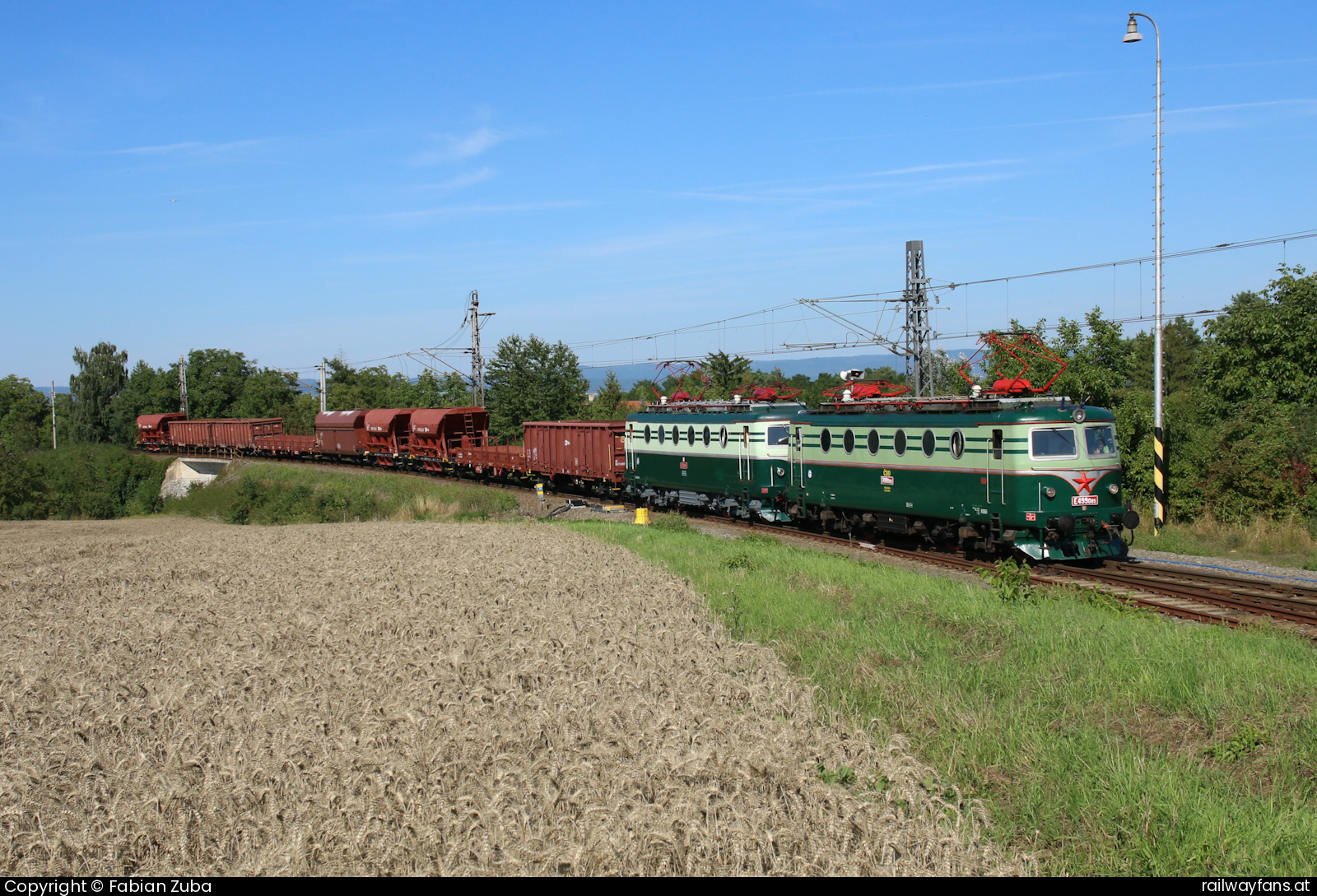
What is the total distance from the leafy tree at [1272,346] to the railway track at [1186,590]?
13718mm

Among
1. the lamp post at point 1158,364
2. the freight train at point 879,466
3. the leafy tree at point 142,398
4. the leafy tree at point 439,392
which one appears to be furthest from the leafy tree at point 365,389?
the lamp post at point 1158,364

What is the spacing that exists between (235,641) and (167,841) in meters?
5.13

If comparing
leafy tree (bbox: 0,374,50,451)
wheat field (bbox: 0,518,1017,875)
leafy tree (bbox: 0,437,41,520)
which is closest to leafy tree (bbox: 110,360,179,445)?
leafy tree (bbox: 0,374,50,451)

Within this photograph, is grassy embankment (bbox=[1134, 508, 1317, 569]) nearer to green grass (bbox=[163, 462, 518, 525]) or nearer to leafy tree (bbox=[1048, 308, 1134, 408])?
leafy tree (bbox=[1048, 308, 1134, 408])

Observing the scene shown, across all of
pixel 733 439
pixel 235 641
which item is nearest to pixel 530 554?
pixel 235 641

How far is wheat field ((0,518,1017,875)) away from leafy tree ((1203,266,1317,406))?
1020 inches

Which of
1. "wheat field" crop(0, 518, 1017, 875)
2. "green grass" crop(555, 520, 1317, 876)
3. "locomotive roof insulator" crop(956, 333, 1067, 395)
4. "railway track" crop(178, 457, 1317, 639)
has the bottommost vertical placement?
"railway track" crop(178, 457, 1317, 639)

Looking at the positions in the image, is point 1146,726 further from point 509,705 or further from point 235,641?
point 235,641

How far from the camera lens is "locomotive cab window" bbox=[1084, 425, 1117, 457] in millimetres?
18078

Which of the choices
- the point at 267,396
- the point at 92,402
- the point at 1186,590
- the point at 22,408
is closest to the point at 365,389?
the point at 267,396

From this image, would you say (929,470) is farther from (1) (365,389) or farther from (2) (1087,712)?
(1) (365,389)

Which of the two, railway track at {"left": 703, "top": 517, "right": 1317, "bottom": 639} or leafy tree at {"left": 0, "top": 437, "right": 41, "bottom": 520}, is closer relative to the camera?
railway track at {"left": 703, "top": 517, "right": 1317, "bottom": 639}

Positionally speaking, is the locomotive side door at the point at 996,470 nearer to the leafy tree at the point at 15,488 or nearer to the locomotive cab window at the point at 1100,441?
the locomotive cab window at the point at 1100,441

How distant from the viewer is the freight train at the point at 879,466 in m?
18.0
